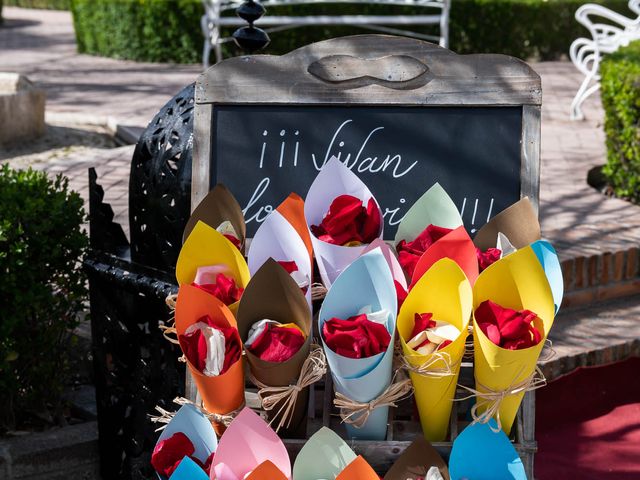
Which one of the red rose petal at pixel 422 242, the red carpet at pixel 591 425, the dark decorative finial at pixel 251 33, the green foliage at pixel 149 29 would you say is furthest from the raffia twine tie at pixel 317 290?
the green foliage at pixel 149 29

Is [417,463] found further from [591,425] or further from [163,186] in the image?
[591,425]

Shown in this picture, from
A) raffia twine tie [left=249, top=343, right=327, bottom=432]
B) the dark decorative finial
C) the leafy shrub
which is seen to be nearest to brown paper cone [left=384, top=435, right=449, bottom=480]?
raffia twine tie [left=249, top=343, right=327, bottom=432]

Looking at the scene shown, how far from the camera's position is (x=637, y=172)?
225 inches

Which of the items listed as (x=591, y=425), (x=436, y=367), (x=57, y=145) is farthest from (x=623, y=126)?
(x=436, y=367)

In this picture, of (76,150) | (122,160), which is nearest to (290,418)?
(122,160)

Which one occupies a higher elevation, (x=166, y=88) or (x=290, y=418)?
(x=290, y=418)

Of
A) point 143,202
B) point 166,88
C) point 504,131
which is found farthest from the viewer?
point 166,88

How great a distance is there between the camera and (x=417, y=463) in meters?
1.70

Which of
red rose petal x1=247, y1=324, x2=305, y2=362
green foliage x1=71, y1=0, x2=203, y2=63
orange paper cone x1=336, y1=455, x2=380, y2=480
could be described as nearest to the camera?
orange paper cone x1=336, y1=455, x2=380, y2=480

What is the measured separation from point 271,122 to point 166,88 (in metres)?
8.28

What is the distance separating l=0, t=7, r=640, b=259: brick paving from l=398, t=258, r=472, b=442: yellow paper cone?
2.90 metres

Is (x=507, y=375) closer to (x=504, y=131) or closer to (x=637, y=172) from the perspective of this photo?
(x=504, y=131)

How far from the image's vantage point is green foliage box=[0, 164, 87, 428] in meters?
3.05

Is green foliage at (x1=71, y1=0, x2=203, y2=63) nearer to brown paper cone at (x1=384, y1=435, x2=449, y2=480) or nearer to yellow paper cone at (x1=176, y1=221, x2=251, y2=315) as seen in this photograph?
yellow paper cone at (x1=176, y1=221, x2=251, y2=315)
